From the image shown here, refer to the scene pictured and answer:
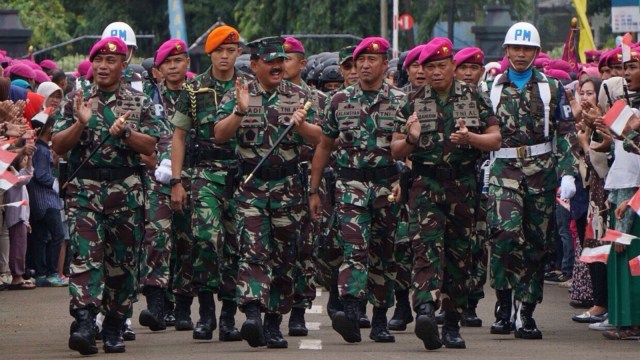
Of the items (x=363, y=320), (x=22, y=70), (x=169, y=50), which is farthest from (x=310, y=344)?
(x=22, y=70)

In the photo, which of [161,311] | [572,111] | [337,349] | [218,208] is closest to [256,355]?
[337,349]

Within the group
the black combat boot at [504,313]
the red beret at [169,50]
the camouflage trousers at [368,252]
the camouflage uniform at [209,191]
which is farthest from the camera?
the red beret at [169,50]

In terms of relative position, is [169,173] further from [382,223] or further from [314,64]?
[314,64]

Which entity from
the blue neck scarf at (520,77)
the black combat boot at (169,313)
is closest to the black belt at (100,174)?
the black combat boot at (169,313)

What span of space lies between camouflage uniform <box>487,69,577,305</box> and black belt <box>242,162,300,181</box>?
181cm

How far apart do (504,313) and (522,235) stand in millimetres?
744

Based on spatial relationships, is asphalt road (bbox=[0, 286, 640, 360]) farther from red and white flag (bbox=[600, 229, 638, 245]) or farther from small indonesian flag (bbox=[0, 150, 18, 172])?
small indonesian flag (bbox=[0, 150, 18, 172])

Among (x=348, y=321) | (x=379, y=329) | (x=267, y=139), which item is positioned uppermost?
(x=267, y=139)

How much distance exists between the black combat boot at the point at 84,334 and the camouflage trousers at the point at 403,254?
2.45 metres

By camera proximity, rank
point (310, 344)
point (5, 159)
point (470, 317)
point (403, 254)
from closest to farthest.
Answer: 1. point (310, 344)
2. point (5, 159)
3. point (403, 254)
4. point (470, 317)

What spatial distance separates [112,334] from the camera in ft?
42.6

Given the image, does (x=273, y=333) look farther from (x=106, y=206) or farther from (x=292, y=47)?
(x=292, y=47)

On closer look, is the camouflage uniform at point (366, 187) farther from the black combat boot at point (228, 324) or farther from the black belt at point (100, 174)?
the black belt at point (100, 174)

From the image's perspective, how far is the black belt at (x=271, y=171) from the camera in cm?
1308
